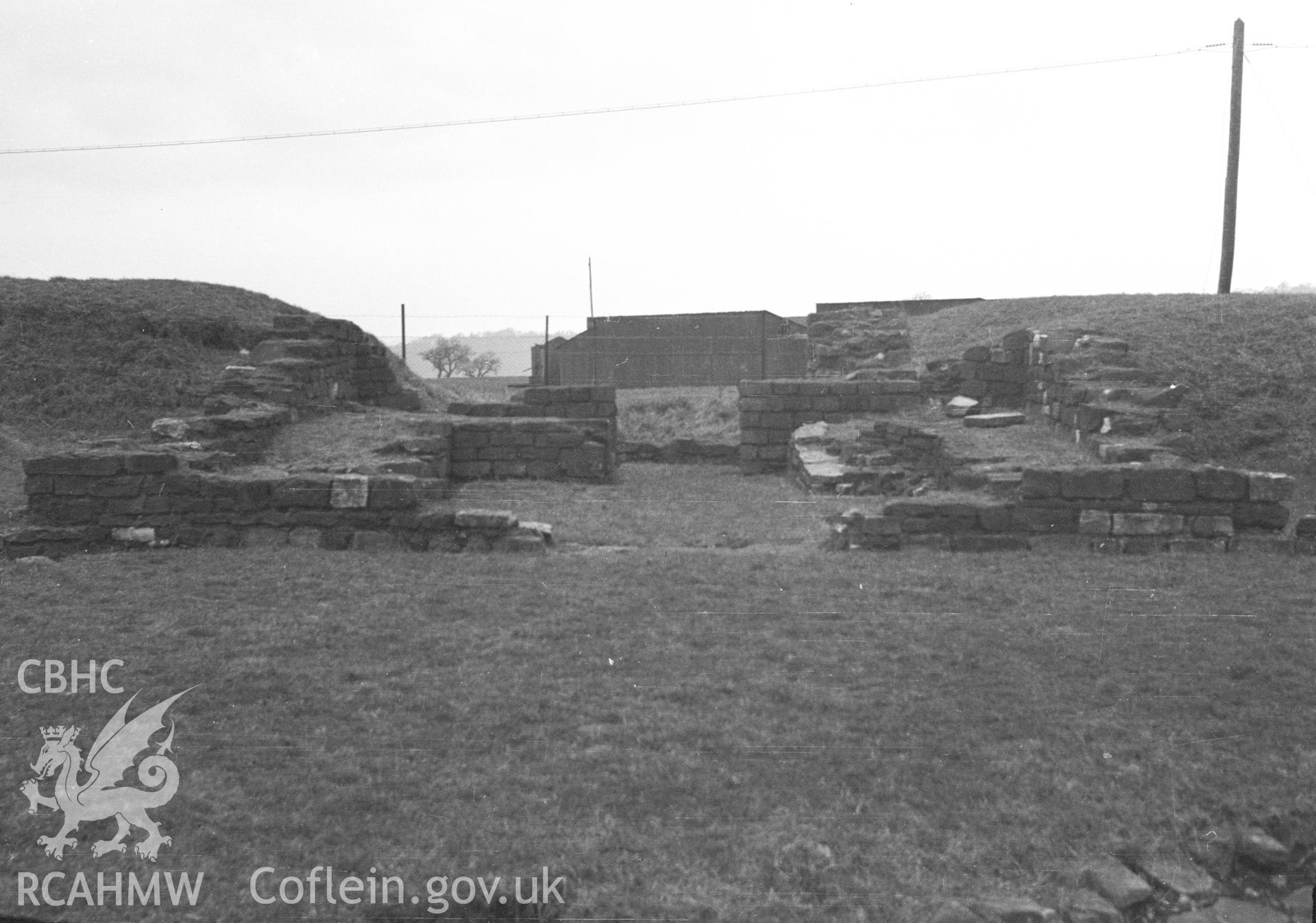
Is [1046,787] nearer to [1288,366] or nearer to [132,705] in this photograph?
[132,705]

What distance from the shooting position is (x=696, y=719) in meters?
5.33

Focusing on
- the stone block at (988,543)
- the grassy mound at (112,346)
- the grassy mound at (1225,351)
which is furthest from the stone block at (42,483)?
the grassy mound at (1225,351)

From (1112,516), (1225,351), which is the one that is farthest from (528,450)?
(1225,351)

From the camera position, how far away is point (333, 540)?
9578 millimetres

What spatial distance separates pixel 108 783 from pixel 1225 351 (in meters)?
14.4

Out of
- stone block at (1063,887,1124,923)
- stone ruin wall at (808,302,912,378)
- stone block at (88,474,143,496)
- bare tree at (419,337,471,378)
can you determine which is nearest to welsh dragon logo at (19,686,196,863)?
stone block at (1063,887,1124,923)

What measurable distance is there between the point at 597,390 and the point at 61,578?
26.4ft

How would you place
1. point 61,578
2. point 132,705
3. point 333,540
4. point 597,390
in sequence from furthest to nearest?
1. point 597,390
2. point 333,540
3. point 61,578
4. point 132,705

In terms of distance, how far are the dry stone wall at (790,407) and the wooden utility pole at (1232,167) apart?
10.9m

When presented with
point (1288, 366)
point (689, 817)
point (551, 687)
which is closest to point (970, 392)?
point (1288, 366)

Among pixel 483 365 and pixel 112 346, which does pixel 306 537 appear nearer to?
pixel 112 346

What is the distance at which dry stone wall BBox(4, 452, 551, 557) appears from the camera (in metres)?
9.53

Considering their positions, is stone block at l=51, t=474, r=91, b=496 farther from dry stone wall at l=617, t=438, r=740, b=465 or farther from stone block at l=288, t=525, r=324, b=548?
dry stone wall at l=617, t=438, r=740, b=465

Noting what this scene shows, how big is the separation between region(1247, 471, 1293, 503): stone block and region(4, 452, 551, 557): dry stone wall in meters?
6.07
